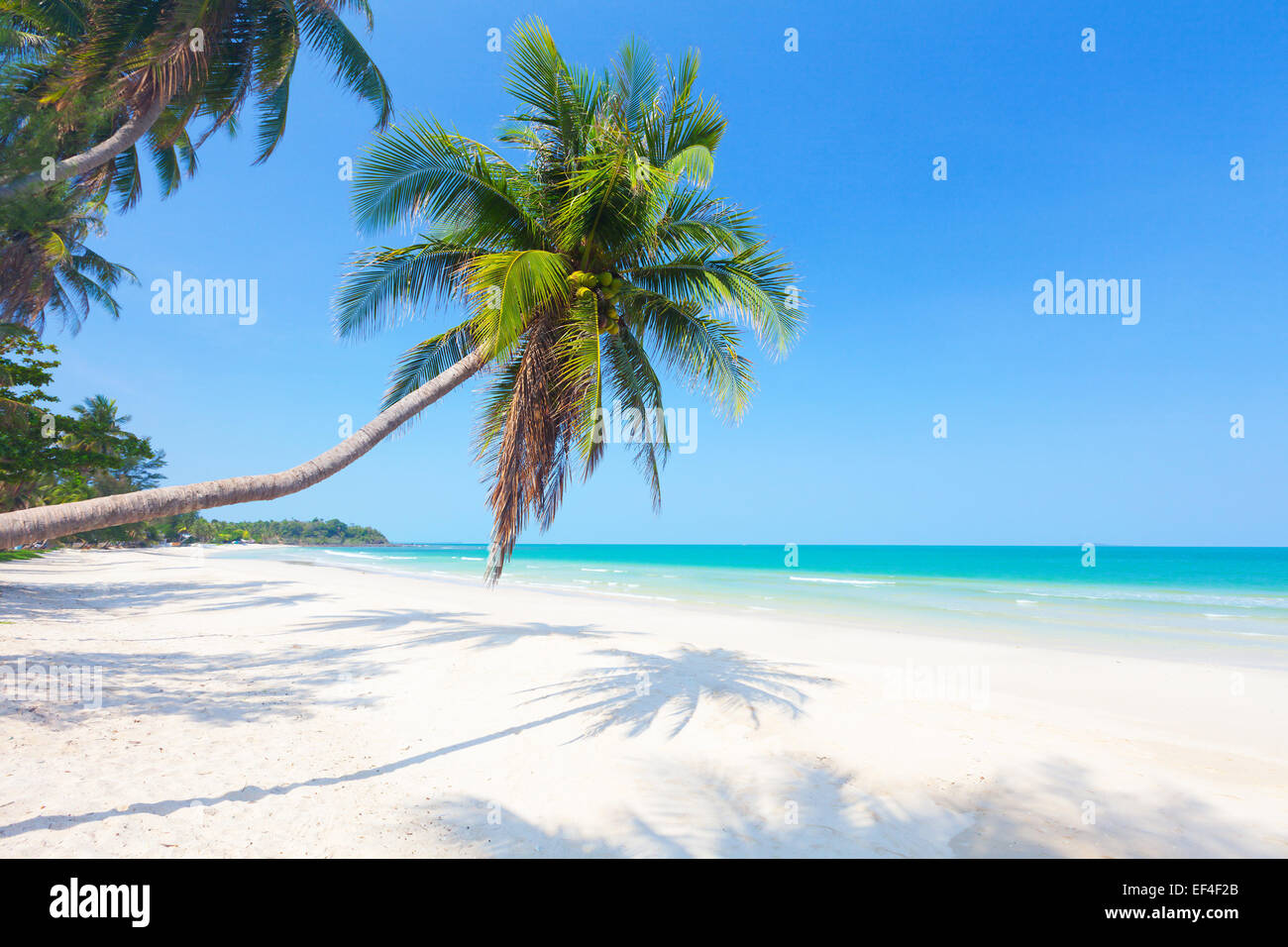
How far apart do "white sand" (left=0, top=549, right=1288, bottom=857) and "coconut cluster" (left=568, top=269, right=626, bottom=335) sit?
4276 mm

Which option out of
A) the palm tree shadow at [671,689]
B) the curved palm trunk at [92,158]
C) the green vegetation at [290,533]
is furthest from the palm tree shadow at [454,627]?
the green vegetation at [290,533]

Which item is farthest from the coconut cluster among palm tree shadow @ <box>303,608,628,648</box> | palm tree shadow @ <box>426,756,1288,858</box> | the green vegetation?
the green vegetation

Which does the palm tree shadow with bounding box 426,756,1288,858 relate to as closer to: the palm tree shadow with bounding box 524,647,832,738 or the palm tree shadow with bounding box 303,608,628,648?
the palm tree shadow with bounding box 524,647,832,738

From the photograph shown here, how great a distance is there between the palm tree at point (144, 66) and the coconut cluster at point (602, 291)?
17.3 ft

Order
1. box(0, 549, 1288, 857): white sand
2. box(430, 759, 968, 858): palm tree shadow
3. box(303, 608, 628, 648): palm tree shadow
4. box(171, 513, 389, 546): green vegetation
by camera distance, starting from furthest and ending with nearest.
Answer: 1. box(171, 513, 389, 546): green vegetation
2. box(303, 608, 628, 648): palm tree shadow
3. box(0, 549, 1288, 857): white sand
4. box(430, 759, 968, 858): palm tree shadow

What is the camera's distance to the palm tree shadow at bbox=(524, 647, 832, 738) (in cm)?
566

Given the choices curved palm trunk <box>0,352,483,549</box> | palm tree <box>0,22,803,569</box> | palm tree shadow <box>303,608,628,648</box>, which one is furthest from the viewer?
palm tree shadow <box>303,608,628,648</box>

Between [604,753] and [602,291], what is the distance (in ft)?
15.7

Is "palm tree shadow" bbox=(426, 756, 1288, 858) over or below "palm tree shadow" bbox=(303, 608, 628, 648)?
over

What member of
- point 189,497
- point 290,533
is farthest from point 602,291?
point 290,533

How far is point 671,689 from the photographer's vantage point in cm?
664

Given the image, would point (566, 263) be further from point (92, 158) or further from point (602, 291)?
point (92, 158)

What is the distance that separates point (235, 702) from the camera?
5652 millimetres
